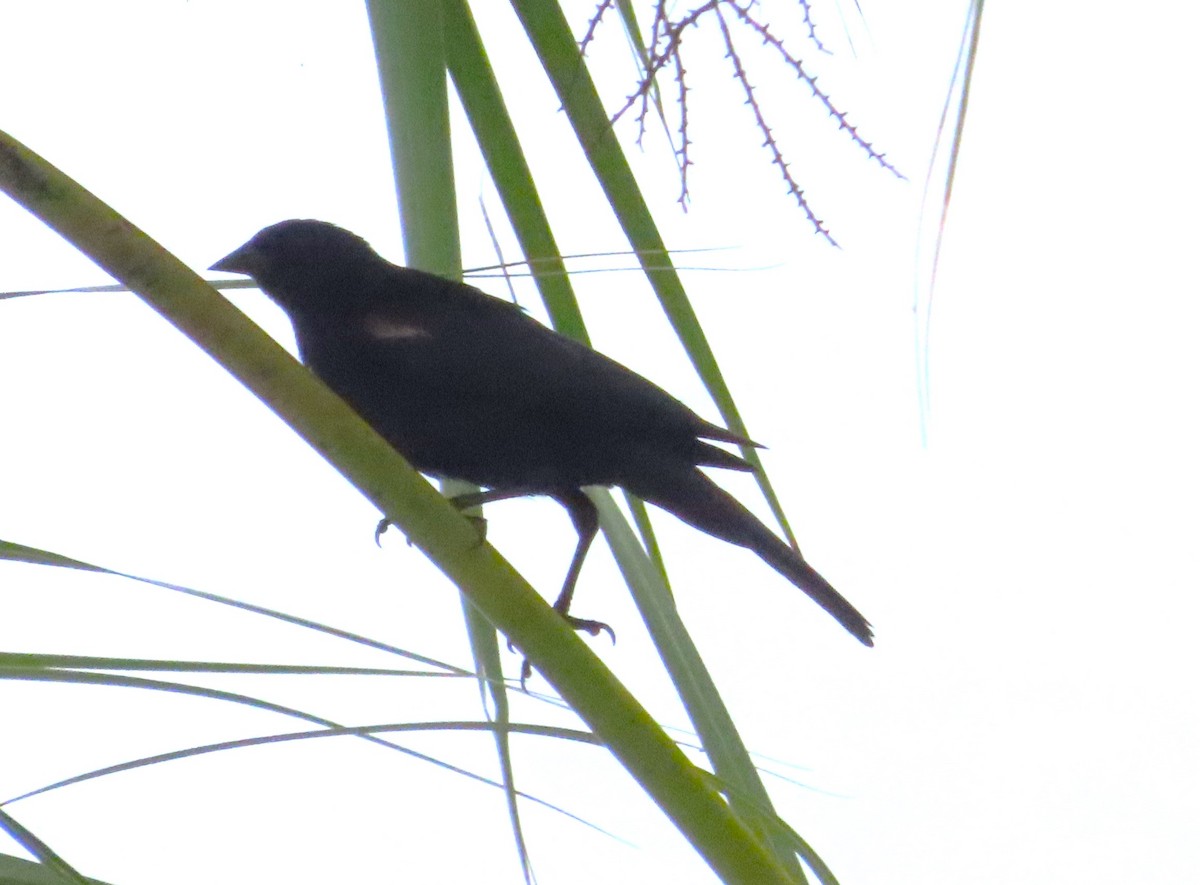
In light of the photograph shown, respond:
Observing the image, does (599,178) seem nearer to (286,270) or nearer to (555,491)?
(555,491)

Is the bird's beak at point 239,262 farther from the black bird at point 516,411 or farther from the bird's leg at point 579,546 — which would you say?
the bird's leg at point 579,546

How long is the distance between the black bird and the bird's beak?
0.26m

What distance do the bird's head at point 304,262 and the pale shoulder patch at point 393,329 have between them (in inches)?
4.3

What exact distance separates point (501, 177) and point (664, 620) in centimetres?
25

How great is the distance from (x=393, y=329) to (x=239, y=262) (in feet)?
1.18

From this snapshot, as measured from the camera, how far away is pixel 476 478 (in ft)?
4.69

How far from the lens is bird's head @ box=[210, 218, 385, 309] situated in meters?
1.64

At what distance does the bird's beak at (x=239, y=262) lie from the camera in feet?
5.65

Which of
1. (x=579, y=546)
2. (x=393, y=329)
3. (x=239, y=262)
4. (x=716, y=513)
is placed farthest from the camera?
(x=239, y=262)

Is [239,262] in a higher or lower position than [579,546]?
higher

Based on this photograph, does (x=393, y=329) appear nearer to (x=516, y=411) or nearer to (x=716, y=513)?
(x=516, y=411)

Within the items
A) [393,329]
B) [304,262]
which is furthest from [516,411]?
[304,262]

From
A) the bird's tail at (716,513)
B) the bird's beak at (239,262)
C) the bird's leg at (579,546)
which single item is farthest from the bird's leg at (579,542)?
the bird's beak at (239,262)

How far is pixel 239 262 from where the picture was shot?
1.74 metres
